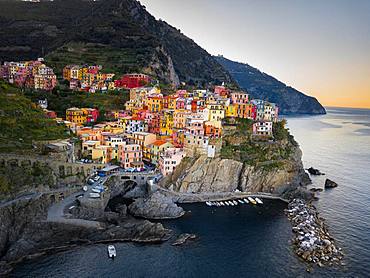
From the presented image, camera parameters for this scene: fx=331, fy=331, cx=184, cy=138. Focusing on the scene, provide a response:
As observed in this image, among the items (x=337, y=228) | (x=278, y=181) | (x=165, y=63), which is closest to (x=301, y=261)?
(x=337, y=228)

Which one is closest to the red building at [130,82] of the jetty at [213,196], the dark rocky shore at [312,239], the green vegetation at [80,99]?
the green vegetation at [80,99]

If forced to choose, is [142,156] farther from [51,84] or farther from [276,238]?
[51,84]

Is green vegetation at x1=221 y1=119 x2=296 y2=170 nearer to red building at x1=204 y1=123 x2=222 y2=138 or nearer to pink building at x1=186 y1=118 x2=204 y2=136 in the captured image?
red building at x1=204 y1=123 x2=222 y2=138

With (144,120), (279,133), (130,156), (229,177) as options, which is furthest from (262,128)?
(130,156)

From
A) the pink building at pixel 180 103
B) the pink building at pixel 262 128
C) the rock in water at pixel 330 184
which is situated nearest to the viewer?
the rock in water at pixel 330 184

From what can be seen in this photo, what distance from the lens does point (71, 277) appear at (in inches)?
1280

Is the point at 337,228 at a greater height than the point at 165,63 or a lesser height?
lesser

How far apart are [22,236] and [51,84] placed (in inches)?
2128

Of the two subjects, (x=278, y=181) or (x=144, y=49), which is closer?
(x=278, y=181)

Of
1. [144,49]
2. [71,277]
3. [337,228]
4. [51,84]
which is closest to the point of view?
[71,277]

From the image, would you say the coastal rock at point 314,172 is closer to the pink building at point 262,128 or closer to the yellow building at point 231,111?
the pink building at point 262,128

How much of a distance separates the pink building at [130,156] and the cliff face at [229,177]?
6246 mm

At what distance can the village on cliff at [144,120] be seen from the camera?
57812 mm

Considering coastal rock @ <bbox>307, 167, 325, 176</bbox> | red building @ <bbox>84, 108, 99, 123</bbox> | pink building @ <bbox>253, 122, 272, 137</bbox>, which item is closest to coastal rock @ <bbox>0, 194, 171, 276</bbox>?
red building @ <bbox>84, 108, 99, 123</bbox>
